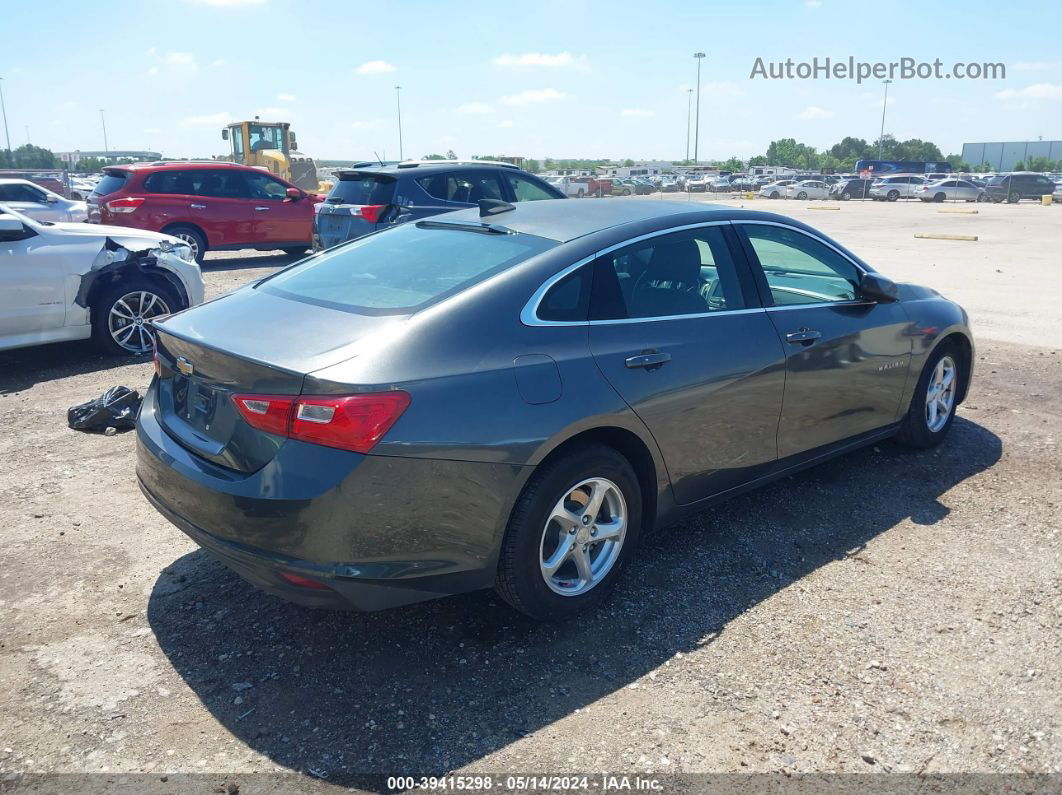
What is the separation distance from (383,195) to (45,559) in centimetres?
741

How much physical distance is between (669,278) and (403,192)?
7.31 m

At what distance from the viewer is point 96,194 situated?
1415cm

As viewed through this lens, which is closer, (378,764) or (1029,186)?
(378,764)

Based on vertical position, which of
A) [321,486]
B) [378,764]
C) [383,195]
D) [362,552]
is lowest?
[378,764]

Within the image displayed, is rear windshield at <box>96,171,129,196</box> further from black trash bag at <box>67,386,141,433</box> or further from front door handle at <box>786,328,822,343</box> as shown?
front door handle at <box>786,328,822,343</box>

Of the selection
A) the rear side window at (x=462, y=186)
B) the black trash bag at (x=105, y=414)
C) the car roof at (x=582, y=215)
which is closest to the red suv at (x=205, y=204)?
the rear side window at (x=462, y=186)

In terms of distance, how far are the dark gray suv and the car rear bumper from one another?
309 inches

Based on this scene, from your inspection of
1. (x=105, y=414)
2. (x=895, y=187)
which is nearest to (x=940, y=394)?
(x=105, y=414)

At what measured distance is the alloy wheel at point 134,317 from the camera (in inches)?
303

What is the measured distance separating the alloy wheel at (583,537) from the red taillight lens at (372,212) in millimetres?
7759

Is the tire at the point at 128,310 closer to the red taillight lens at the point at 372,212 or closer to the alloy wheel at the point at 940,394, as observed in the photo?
the red taillight lens at the point at 372,212

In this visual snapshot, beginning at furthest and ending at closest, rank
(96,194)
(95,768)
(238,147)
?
1. (238,147)
2. (96,194)
3. (95,768)

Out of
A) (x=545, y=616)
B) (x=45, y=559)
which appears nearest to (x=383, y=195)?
(x=45, y=559)

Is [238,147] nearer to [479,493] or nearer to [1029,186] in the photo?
[479,493]
